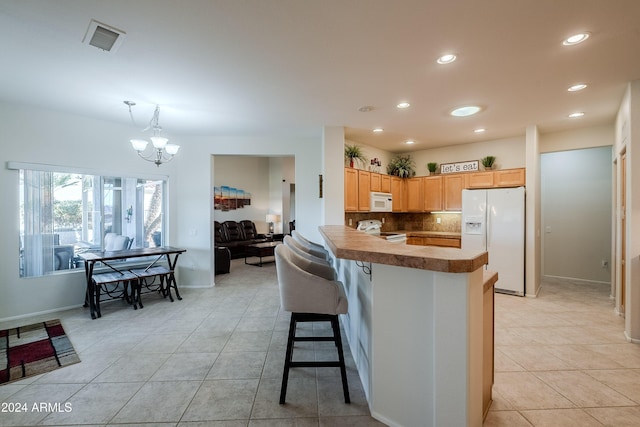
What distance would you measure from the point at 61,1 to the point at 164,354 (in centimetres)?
287

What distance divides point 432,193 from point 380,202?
130 cm

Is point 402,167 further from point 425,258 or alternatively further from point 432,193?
point 425,258

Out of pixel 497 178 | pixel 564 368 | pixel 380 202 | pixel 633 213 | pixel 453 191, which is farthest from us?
pixel 453 191

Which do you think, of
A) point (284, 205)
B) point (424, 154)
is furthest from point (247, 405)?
point (284, 205)

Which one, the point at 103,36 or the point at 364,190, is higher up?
the point at 103,36

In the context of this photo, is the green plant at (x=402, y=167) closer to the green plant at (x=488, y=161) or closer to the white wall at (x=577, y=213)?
the green plant at (x=488, y=161)

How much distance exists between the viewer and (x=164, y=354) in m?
2.73

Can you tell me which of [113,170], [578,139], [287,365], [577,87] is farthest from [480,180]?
[113,170]

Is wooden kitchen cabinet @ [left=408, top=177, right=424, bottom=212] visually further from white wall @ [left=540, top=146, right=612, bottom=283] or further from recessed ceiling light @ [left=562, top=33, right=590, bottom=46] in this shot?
recessed ceiling light @ [left=562, top=33, right=590, bottom=46]

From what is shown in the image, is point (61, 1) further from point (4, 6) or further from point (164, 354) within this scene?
point (164, 354)

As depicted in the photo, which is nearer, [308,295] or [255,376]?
[308,295]

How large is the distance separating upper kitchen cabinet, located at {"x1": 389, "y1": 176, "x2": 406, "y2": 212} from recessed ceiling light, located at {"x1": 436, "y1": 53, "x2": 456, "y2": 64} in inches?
140

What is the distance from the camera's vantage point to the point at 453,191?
5.71 m

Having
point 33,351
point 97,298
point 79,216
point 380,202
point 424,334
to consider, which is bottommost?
point 33,351
